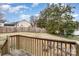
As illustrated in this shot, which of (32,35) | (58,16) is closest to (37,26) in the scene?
(32,35)

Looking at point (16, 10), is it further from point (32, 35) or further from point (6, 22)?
point (32, 35)

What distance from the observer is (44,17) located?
170 centimetres

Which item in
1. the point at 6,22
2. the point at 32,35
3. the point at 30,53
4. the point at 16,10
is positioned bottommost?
the point at 30,53

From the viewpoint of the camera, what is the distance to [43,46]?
5.56 ft

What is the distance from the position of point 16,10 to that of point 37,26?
0.24m

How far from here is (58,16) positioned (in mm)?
1697

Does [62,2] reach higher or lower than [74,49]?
higher

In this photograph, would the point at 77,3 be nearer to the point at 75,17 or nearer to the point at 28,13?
the point at 75,17

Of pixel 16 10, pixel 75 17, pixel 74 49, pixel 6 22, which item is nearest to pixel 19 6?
pixel 16 10

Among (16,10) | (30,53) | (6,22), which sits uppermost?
(16,10)

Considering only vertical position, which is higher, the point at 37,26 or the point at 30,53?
the point at 37,26

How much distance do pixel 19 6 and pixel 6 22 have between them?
0.19 meters

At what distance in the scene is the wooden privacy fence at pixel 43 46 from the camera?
167 centimetres

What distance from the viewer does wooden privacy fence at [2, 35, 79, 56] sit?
167cm
